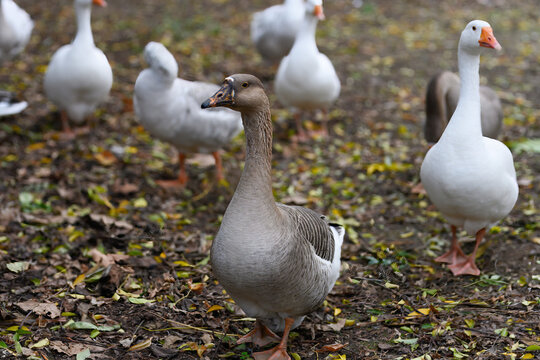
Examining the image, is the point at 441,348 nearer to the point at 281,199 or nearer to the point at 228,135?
the point at 281,199

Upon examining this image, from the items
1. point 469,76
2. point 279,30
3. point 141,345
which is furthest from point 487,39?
point 279,30

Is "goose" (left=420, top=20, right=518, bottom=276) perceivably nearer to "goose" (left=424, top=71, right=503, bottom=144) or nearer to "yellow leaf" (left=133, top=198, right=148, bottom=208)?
"goose" (left=424, top=71, right=503, bottom=144)

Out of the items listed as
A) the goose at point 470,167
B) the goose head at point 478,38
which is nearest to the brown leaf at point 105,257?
the goose at point 470,167

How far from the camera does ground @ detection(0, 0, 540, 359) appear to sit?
409cm

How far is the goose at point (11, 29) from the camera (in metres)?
7.66

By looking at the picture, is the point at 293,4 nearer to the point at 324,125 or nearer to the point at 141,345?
the point at 324,125

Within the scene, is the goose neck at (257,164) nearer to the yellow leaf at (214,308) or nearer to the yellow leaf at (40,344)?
the yellow leaf at (214,308)

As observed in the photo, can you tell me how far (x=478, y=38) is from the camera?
4750mm

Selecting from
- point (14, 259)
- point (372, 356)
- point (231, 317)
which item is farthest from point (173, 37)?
point (372, 356)

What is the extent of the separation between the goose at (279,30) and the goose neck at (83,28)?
3213 millimetres

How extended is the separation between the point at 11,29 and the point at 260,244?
578cm

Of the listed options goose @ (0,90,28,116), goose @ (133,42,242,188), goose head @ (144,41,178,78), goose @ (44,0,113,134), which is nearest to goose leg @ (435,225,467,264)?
goose @ (133,42,242,188)

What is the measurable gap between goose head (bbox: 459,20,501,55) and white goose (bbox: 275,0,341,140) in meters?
2.86

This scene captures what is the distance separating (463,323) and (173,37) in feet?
27.5
